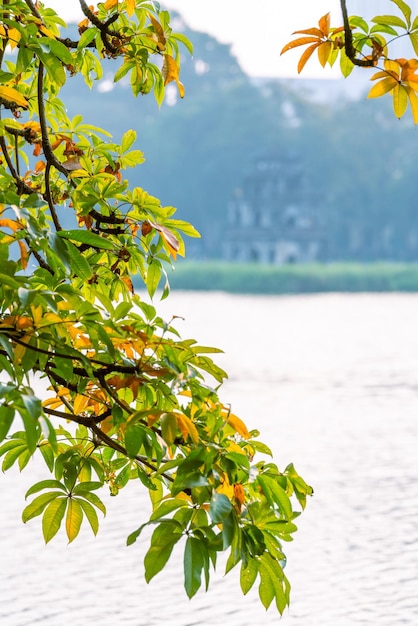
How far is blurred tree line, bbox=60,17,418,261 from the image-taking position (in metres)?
43.4

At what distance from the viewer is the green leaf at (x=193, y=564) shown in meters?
1.59

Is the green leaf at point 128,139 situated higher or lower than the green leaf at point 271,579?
higher

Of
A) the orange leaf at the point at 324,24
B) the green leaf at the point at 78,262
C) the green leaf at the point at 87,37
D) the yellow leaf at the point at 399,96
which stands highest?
the orange leaf at the point at 324,24

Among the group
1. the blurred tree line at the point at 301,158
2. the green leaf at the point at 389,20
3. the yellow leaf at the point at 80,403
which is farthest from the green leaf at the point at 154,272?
the blurred tree line at the point at 301,158

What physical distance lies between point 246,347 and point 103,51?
14787mm

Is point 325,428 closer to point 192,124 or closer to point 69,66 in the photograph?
point 69,66

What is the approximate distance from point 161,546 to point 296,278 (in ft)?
124

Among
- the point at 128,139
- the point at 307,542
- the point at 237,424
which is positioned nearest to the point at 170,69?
the point at 128,139

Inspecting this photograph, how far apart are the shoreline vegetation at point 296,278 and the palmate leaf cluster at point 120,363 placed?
119 feet

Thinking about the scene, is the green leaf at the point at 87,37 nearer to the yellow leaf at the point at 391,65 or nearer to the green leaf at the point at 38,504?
the yellow leaf at the point at 391,65

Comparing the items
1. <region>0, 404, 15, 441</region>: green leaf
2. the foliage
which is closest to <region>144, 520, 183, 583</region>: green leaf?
<region>0, 404, 15, 441</region>: green leaf

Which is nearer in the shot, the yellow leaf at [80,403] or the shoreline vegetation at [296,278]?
the yellow leaf at [80,403]

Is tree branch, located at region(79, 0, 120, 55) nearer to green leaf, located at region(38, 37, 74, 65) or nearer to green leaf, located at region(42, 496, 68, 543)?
green leaf, located at region(38, 37, 74, 65)

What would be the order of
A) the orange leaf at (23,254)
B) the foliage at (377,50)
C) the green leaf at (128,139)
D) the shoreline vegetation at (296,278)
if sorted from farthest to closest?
1. the shoreline vegetation at (296,278)
2. the green leaf at (128,139)
3. the foliage at (377,50)
4. the orange leaf at (23,254)
